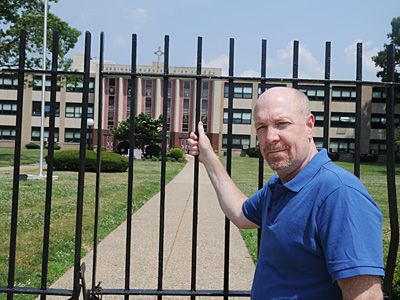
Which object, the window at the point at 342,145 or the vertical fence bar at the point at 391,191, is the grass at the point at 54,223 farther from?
the window at the point at 342,145

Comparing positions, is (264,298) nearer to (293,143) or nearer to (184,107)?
(293,143)

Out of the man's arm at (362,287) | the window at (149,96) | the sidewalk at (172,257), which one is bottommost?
the sidewalk at (172,257)

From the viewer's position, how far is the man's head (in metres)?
1.82

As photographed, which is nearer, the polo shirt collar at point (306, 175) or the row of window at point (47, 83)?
the polo shirt collar at point (306, 175)

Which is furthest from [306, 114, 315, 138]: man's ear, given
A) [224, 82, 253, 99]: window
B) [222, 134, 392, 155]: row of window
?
[222, 134, 392, 155]: row of window

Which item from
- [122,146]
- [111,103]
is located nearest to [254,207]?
[122,146]

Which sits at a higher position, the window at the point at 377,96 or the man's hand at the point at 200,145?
the window at the point at 377,96

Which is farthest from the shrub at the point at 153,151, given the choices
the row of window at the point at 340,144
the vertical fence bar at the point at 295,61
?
the vertical fence bar at the point at 295,61

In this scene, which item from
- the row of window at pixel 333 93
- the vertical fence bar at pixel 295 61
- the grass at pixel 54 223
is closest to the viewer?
the vertical fence bar at pixel 295 61

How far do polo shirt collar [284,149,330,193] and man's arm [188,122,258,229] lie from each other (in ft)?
2.24

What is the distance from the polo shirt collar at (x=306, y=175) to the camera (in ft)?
5.56

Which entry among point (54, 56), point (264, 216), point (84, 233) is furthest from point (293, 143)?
point (84, 233)

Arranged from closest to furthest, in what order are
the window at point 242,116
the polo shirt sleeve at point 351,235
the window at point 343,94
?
the polo shirt sleeve at point 351,235
the window at point 343,94
the window at point 242,116

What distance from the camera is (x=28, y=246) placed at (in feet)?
18.4
